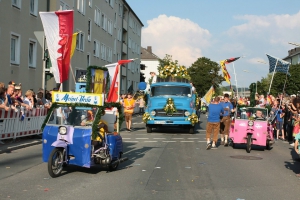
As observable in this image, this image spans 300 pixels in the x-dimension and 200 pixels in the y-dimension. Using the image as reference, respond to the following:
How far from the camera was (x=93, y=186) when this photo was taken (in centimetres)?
846

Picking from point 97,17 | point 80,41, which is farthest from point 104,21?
point 80,41

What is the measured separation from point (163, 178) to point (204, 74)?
106m

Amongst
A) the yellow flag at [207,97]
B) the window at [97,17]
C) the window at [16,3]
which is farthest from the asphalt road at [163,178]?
the window at [97,17]

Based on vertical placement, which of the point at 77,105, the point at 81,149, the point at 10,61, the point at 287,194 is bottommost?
the point at 287,194

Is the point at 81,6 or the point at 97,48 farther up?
the point at 81,6

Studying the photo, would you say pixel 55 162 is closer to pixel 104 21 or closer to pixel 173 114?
pixel 173 114

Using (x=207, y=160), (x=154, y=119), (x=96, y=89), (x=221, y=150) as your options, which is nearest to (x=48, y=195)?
(x=207, y=160)

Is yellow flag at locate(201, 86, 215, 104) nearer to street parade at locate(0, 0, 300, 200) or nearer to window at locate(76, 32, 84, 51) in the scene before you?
street parade at locate(0, 0, 300, 200)

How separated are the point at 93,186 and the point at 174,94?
1485 cm

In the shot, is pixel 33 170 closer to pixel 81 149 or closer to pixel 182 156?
pixel 81 149

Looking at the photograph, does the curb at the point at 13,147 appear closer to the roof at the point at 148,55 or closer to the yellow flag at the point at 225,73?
the yellow flag at the point at 225,73

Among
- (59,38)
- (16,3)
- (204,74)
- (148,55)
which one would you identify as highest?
(148,55)

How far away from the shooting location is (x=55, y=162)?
30.6ft

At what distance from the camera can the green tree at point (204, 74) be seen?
113 metres
